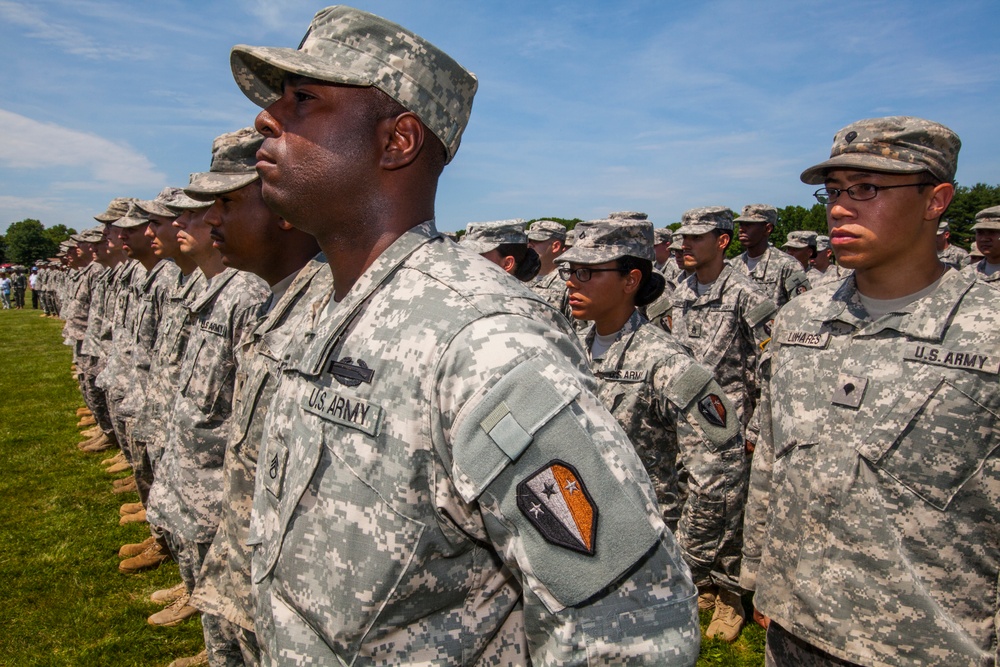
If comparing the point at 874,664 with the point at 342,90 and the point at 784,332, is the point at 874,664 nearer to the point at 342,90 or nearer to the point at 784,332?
the point at 784,332

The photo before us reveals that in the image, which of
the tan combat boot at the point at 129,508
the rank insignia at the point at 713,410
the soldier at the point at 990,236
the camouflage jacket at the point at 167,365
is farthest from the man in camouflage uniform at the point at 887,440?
the soldier at the point at 990,236

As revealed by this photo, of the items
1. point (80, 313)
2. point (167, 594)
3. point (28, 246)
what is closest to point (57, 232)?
point (28, 246)

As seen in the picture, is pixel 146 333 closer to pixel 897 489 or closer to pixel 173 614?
pixel 173 614

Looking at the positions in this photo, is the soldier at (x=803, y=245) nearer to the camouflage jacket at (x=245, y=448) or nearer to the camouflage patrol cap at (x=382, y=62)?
the camouflage jacket at (x=245, y=448)

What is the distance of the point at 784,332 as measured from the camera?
9.52 feet

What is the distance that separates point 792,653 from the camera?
2627mm

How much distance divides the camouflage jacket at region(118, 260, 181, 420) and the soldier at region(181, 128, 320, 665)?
11.4ft

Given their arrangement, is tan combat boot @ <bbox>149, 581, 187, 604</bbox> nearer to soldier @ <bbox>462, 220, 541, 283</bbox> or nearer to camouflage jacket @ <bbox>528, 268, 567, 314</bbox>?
soldier @ <bbox>462, 220, 541, 283</bbox>

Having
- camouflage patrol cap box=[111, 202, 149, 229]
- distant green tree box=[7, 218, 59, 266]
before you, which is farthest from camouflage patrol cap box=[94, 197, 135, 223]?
distant green tree box=[7, 218, 59, 266]

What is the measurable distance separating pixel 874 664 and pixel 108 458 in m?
9.96

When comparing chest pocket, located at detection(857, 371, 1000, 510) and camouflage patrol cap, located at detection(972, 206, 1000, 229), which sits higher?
camouflage patrol cap, located at detection(972, 206, 1000, 229)

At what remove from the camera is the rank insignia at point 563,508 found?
3.78 feet

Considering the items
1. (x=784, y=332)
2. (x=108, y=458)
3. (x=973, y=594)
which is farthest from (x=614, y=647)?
(x=108, y=458)

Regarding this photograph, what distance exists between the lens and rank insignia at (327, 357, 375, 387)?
138 cm
